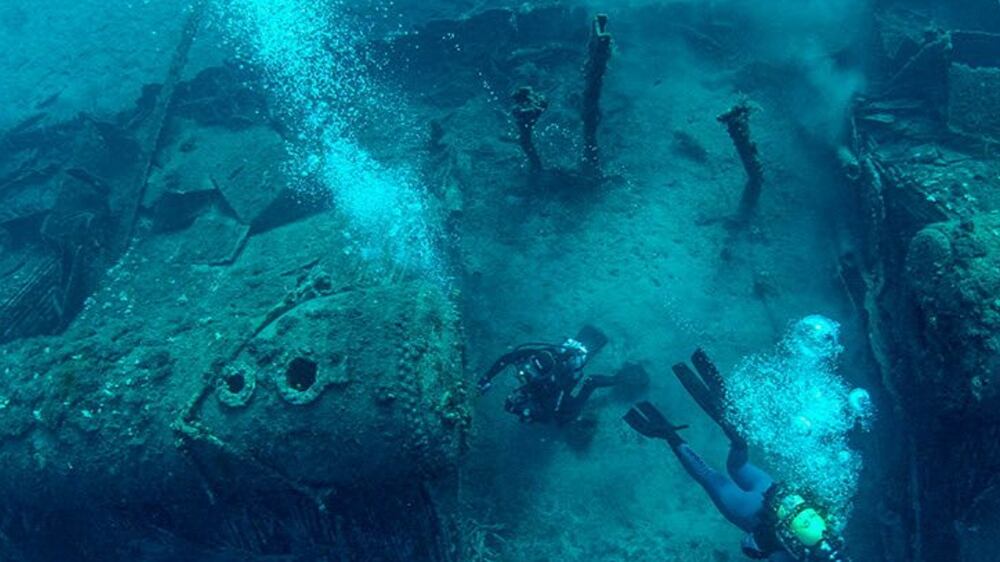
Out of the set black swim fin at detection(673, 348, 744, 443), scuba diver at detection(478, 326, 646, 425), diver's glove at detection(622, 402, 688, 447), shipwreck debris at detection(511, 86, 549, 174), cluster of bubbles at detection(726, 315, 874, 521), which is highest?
shipwreck debris at detection(511, 86, 549, 174)

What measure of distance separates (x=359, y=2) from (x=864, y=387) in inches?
447

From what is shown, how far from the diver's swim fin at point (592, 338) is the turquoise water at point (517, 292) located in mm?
45

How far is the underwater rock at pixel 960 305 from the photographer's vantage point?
348 cm

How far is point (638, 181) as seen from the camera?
25.3 ft

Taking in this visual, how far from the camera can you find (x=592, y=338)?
6.27 m

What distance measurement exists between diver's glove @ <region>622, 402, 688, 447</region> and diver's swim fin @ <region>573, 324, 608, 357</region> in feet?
2.89

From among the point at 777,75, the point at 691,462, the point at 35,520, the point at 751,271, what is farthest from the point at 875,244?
the point at 35,520

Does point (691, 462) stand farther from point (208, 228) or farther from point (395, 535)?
point (208, 228)

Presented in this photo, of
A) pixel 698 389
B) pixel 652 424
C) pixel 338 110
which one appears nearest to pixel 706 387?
pixel 698 389

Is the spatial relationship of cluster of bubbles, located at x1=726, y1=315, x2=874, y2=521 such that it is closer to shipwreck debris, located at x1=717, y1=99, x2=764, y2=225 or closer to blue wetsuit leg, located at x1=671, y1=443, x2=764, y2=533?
blue wetsuit leg, located at x1=671, y1=443, x2=764, y2=533

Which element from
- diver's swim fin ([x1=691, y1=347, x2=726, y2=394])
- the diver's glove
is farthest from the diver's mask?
diver's swim fin ([x1=691, y1=347, x2=726, y2=394])

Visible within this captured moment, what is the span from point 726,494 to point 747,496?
18 centimetres

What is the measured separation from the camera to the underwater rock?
11.4ft

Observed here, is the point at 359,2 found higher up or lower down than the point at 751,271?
higher up
